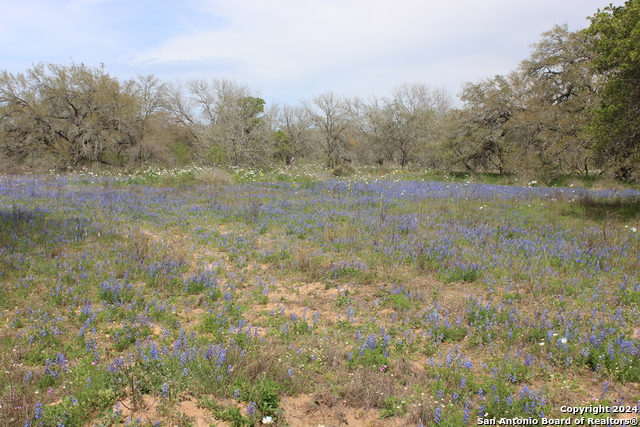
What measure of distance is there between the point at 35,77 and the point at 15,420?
94.7ft

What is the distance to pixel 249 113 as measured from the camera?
27172 millimetres

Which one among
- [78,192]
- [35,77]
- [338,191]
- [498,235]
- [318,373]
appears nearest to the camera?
[318,373]

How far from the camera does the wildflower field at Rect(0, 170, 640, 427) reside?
3.45 m

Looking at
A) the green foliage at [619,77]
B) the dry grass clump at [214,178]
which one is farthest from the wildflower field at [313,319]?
the dry grass clump at [214,178]

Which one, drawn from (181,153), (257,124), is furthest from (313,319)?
(181,153)

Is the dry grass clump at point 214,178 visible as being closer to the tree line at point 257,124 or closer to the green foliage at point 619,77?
the tree line at point 257,124

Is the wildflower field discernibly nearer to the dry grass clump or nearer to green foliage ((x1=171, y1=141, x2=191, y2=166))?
the dry grass clump

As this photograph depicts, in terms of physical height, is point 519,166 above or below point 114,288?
above

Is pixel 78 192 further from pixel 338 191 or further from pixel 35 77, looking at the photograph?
pixel 35 77

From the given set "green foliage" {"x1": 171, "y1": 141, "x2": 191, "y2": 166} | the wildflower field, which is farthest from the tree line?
the wildflower field

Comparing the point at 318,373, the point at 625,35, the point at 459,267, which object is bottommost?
the point at 318,373

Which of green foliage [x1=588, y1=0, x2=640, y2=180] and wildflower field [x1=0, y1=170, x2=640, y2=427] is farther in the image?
green foliage [x1=588, y1=0, x2=640, y2=180]

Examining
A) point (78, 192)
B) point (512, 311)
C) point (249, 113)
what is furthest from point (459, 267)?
point (249, 113)

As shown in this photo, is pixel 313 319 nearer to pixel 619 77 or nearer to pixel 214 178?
pixel 619 77
